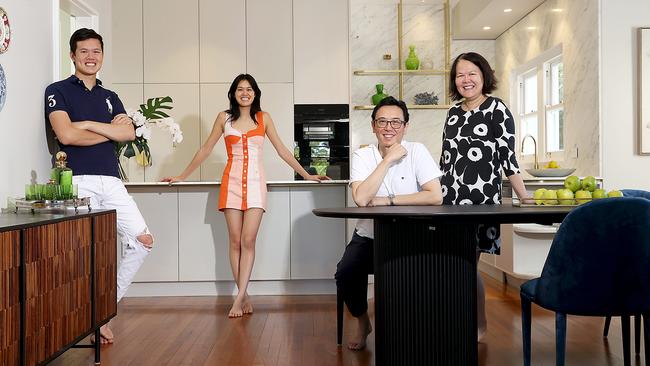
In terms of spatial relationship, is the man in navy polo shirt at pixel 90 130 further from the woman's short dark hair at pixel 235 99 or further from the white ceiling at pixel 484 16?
the white ceiling at pixel 484 16

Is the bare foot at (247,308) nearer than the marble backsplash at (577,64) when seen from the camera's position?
Yes

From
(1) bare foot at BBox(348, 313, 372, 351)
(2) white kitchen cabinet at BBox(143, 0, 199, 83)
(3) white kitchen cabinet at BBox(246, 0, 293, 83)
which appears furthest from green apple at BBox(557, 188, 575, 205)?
(2) white kitchen cabinet at BBox(143, 0, 199, 83)

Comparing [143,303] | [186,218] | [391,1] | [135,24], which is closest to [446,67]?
[391,1]

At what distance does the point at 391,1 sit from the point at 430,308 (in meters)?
6.22

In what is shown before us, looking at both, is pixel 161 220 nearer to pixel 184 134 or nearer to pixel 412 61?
pixel 184 134

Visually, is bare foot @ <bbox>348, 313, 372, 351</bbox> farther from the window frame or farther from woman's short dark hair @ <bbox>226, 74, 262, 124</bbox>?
the window frame

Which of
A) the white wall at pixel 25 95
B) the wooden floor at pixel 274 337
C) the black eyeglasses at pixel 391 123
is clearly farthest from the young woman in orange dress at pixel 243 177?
the black eyeglasses at pixel 391 123

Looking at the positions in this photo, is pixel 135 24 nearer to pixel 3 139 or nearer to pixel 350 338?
pixel 3 139

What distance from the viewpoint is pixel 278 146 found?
4.63 m

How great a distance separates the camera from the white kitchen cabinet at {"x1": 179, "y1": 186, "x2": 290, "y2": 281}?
5.05m

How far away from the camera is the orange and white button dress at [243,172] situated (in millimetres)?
4461

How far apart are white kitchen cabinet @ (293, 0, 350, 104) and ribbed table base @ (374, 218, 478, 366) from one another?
4.22 metres

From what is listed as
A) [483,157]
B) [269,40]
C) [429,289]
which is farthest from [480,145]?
[269,40]

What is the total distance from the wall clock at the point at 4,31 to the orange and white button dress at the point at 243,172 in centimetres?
170
